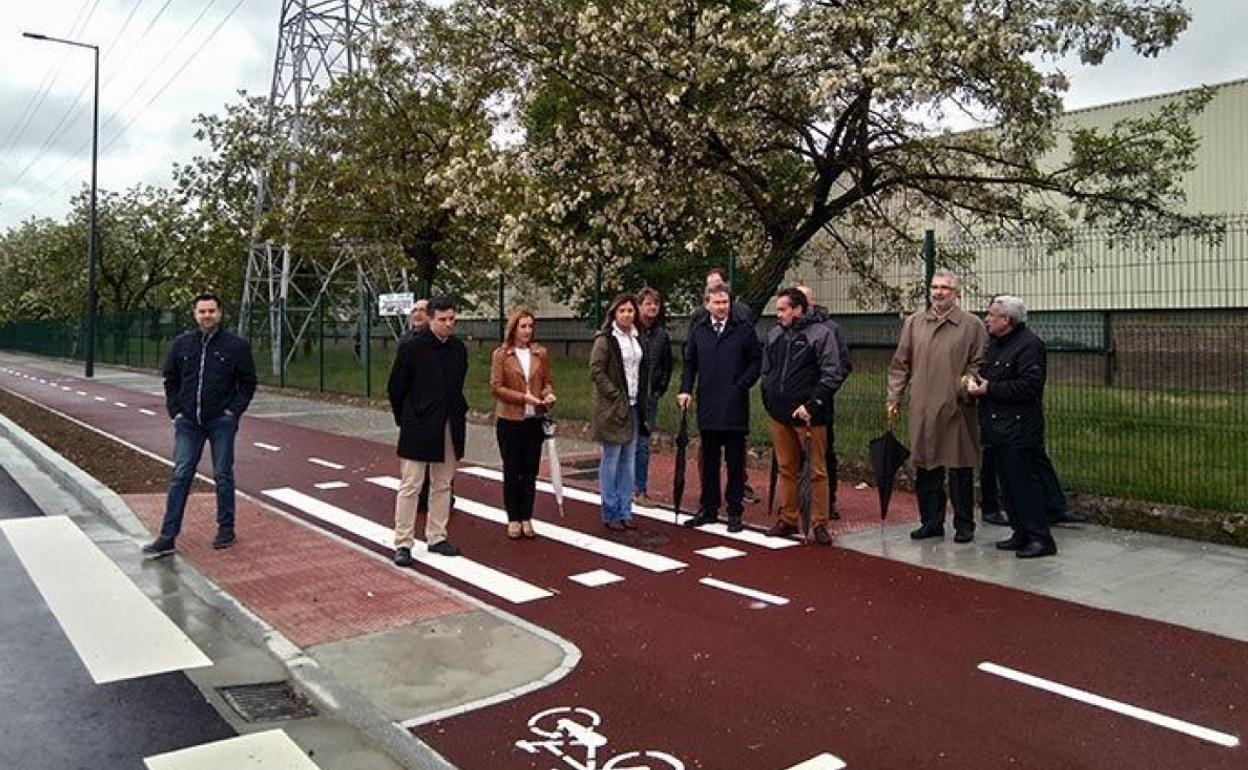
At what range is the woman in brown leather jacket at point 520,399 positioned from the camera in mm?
7539

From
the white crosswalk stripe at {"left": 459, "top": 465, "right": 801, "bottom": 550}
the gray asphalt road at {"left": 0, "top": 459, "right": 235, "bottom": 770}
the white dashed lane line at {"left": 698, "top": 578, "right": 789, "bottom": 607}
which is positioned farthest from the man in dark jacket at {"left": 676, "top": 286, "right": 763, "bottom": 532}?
the gray asphalt road at {"left": 0, "top": 459, "right": 235, "bottom": 770}

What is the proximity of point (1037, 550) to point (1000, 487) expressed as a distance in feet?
3.38

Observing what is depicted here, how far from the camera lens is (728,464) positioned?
8.15 metres

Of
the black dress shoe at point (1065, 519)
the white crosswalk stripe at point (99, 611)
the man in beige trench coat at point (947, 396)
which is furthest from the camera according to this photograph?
the black dress shoe at point (1065, 519)

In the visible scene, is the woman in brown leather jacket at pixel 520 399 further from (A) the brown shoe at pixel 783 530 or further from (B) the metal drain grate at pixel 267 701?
(B) the metal drain grate at pixel 267 701

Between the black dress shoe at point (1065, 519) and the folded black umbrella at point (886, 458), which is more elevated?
the folded black umbrella at point (886, 458)

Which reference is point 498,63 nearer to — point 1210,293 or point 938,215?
point 938,215

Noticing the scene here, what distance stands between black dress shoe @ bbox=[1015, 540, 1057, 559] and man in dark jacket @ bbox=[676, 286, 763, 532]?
2.11 meters

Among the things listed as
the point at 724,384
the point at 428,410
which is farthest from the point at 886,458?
the point at 428,410

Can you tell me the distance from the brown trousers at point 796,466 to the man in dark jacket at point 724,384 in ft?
1.09

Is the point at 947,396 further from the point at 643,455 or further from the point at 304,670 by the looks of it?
the point at 304,670

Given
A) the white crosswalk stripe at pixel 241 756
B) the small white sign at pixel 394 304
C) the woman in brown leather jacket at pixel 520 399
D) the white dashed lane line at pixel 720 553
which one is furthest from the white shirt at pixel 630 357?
the small white sign at pixel 394 304

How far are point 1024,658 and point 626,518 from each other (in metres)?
3.68

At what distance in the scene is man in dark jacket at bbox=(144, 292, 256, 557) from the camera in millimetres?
7309
